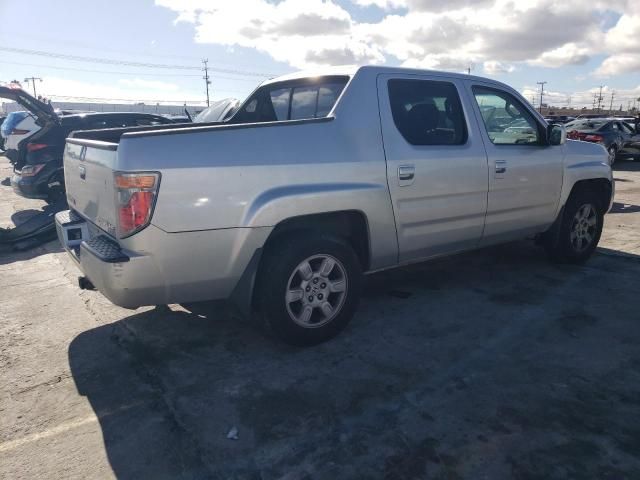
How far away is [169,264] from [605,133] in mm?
17583

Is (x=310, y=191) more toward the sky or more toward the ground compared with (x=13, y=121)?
more toward the ground

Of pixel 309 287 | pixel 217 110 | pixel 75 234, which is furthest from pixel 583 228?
pixel 217 110

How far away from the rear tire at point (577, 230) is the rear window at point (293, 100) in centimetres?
288

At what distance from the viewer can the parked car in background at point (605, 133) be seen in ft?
53.6

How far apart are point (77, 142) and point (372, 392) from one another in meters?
2.69

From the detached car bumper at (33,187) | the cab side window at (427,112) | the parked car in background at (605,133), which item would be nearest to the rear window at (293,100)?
the cab side window at (427,112)

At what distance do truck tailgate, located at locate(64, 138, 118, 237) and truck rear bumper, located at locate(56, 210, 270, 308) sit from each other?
18 cm

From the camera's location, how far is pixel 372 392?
293 centimetres

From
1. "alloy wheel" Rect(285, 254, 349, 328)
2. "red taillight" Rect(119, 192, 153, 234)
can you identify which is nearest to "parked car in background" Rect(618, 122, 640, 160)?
Answer: "alloy wheel" Rect(285, 254, 349, 328)

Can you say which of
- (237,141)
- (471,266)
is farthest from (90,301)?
(471,266)

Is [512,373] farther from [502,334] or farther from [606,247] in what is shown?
[606,247]

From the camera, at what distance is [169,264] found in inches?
115

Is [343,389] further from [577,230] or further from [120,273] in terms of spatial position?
[577,230]

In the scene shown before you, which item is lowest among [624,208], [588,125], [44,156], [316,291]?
[624,208]
